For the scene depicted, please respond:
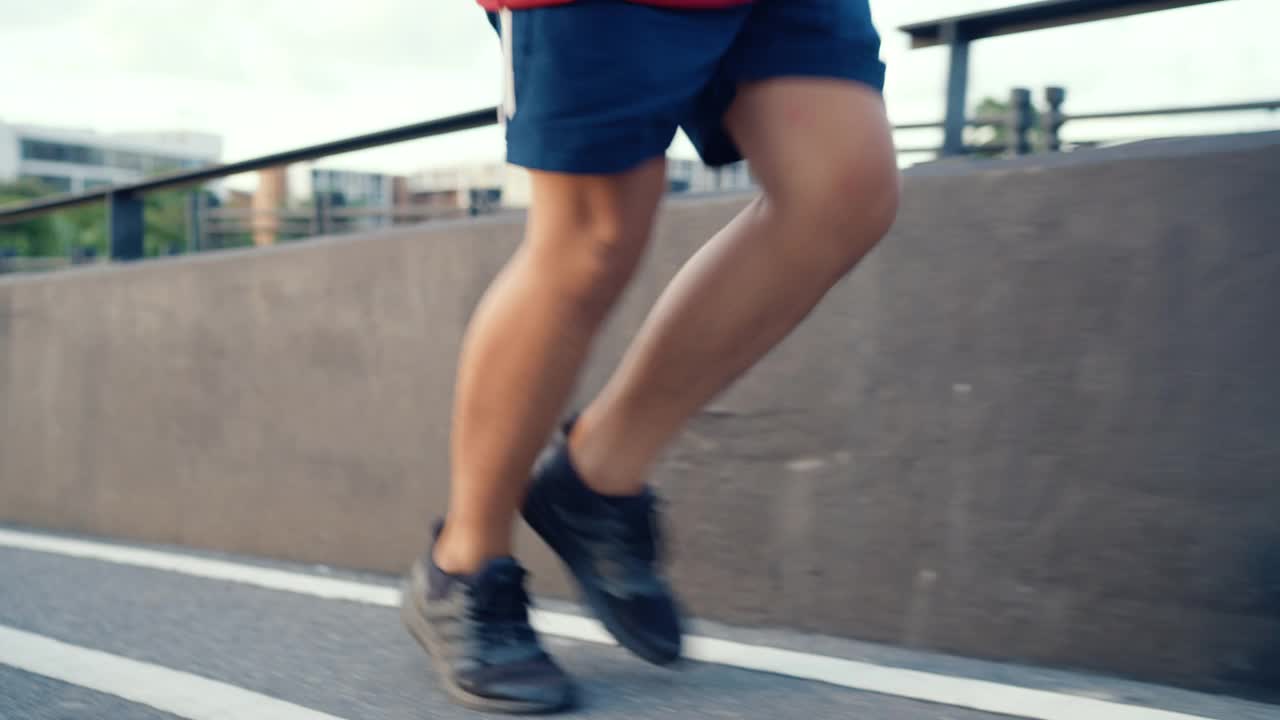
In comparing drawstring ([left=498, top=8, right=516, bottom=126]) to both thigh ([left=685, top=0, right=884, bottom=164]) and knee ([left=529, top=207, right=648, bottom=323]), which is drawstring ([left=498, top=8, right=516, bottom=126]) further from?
thigh ([left=685, top=0, right=884, bottom=164])

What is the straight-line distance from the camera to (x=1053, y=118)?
2643 millimetres

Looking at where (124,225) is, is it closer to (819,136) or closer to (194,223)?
(194,223)

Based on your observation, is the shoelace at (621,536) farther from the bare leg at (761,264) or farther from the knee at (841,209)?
the knee at (841,209)

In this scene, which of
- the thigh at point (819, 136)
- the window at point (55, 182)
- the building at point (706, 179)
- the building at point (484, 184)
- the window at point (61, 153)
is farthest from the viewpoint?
the window at point (61, 153)

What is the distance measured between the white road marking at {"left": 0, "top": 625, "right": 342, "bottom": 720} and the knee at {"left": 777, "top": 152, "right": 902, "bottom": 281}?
3.20 ft

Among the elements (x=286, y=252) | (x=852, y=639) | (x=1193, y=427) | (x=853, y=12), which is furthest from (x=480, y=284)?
(x=1193, y=427)

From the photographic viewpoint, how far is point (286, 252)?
3588 millimetres

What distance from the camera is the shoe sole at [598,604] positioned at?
1.97 m

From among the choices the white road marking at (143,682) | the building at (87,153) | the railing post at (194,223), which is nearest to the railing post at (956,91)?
the white road marking at (143,682)

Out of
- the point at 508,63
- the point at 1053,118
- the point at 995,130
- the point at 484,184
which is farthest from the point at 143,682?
the point at 484,184

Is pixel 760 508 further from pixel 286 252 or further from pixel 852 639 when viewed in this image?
pixel 286 252

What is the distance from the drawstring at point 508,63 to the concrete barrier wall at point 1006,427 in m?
0.88

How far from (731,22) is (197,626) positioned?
1.70 meters

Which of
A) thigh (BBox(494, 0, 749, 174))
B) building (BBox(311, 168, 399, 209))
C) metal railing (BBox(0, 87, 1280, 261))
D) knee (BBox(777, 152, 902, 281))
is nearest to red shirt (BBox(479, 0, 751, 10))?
thigh (BBox(494, 0, 749, 174))
